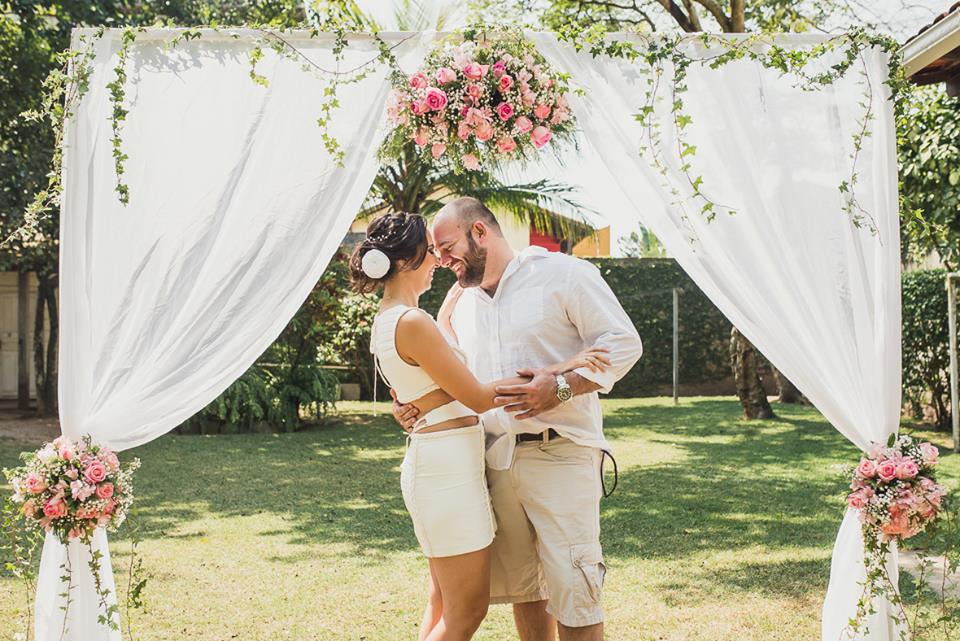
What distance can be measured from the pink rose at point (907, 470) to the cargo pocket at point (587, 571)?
3.40 ft

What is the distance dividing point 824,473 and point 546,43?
5.69 meters

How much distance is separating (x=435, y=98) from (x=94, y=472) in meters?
1.72

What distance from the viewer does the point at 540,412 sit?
2953mm

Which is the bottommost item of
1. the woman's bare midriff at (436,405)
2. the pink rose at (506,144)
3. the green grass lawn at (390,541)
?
the green grass lawn at (390,541)

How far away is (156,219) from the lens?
3.23 m

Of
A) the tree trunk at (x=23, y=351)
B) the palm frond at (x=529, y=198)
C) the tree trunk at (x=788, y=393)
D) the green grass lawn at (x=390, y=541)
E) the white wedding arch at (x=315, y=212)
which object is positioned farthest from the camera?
the tree trunk at (x=788, y=393)

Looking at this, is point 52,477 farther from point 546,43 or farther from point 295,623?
point 546,43

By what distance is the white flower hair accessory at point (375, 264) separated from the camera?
2939 millimetres

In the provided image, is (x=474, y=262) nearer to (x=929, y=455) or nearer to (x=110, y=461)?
(x=110, y=461)

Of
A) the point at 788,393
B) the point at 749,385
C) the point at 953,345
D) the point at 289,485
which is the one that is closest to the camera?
the point at 289,485

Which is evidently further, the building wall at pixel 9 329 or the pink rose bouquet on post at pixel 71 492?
the building wall at pixel 9 329

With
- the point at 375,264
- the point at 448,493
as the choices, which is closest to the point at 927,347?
the point at 448,493

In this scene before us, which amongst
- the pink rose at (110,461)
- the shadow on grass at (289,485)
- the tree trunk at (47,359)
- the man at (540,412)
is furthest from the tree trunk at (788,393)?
the pink rose at (110,461)

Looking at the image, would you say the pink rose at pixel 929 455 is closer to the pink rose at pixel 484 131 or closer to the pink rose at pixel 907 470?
the pink rose at pixel 907 470
